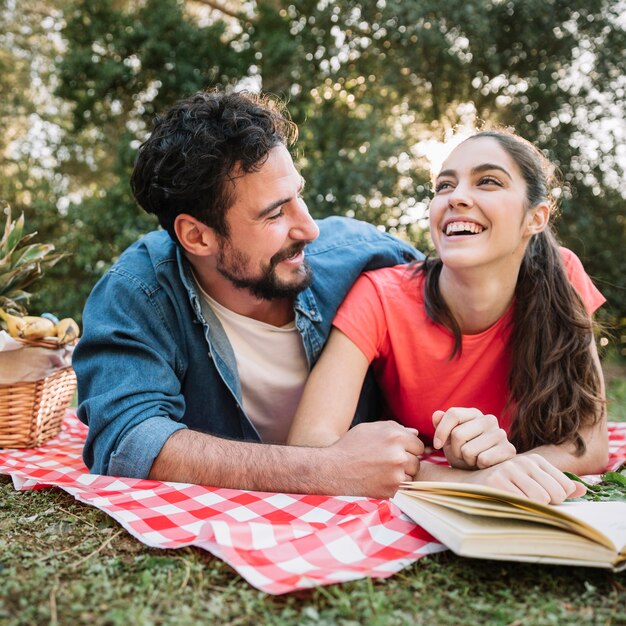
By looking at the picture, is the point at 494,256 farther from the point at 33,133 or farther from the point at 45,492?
the point at 33,133

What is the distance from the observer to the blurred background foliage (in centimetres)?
729

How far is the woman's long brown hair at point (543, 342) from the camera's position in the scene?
2410 millimetres

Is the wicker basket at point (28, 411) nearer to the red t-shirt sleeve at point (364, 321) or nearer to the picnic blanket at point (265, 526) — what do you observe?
the picnic blanket at point (265, 526)

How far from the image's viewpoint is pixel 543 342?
253cm

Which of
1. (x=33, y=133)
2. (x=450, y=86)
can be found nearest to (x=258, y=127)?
(x=450, y=86)

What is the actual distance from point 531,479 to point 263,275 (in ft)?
4.62

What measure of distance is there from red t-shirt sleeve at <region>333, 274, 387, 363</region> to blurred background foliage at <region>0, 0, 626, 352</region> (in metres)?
4.63

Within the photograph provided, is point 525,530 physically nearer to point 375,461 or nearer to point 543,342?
point 375,461

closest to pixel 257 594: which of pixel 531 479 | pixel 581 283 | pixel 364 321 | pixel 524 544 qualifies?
pixel 524 544

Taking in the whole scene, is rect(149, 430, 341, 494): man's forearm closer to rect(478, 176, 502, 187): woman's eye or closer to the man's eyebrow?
the man's eyebrow

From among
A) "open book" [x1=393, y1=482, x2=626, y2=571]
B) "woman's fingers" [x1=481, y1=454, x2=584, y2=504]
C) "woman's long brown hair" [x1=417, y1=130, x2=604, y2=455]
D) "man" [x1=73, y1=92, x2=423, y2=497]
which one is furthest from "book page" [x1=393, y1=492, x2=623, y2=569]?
"woman's long brown hair" [x1=417, y1=130, x2=604, y2=455]

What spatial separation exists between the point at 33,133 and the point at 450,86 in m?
7.65

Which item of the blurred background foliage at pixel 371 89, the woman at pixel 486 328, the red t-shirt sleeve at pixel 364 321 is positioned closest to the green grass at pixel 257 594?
the woman at pixel 486 328

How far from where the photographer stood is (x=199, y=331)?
2.63 m
